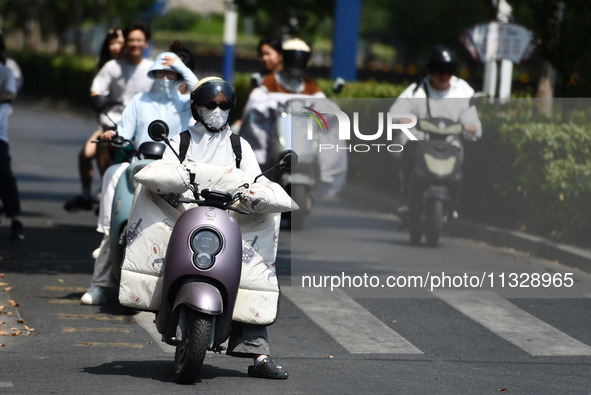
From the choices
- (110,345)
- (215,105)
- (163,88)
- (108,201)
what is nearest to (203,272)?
(215,105)

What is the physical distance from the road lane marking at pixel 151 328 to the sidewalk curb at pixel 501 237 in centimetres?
211

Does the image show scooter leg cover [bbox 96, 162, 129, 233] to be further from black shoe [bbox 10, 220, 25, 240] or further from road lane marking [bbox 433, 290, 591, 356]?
black shoe [bbox 10, 220, 25, 240]

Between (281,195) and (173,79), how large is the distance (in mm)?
3079

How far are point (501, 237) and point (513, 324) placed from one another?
9.88 feet

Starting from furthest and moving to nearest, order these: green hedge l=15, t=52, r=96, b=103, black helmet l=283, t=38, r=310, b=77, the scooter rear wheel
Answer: green hedge l=15, t=52, r=96, b=103, black helmet l=283, t=38, r=310, b=77, the scooter rear wheel

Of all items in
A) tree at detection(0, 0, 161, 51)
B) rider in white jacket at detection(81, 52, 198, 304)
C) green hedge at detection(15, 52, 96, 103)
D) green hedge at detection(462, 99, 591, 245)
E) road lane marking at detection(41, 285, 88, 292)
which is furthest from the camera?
tree at detection(0, 0, 161, 51)

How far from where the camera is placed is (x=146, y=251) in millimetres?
6414

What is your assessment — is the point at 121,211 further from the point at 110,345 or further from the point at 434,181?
the point at 434,181

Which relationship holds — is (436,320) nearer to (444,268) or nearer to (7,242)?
(444,268)

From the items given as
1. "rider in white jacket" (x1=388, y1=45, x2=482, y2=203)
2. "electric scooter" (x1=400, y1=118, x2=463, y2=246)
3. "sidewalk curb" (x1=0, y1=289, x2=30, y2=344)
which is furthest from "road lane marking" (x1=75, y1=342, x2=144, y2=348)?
"electric scooter" (x1=400, y1=118, x2=463, y2=246)

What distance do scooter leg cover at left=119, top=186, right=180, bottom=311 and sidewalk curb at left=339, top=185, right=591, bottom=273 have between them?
3.41 metres

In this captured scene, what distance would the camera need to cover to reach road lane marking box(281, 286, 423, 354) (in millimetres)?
7629

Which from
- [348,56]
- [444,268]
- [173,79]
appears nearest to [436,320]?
[444,268]

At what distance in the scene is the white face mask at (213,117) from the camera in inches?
261
